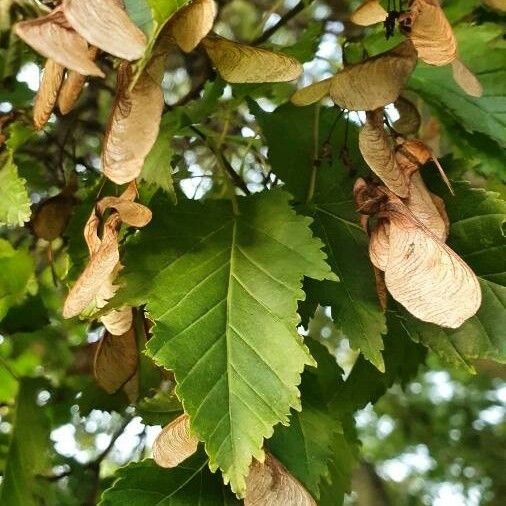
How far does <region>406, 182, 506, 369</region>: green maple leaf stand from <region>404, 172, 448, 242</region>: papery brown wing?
2.2 inches

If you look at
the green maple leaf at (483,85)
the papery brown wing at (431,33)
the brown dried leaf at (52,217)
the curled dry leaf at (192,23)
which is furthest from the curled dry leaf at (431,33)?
the brown dried leaf at (52,217)

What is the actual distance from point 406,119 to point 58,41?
275 mm

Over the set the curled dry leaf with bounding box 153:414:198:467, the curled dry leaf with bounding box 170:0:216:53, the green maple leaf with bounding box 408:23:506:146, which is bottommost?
the green maple leaf with bounding box 408:23:506:146

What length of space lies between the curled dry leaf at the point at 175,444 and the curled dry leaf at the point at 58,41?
211 mm

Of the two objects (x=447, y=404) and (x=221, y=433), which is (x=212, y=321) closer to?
(x=221, y=433)

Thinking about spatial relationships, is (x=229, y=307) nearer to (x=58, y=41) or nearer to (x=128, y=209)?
(x=128, y=209)

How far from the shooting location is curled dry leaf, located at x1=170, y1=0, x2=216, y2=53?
0.37 meters

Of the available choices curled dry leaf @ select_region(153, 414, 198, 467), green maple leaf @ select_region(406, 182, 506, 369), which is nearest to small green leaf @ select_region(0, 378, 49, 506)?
curled dry leaf @ select_region(153, 414, 198, 467)

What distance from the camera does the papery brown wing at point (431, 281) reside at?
43cm

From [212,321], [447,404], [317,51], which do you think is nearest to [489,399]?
[447,404]

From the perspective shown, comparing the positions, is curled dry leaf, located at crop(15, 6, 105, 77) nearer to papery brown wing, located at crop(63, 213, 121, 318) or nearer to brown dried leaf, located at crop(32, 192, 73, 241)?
papery brown wing, located at crop(63, 213, 121, 318)

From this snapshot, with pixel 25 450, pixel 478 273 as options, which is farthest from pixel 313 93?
pixel 25 450

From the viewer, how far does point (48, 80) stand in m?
0.45

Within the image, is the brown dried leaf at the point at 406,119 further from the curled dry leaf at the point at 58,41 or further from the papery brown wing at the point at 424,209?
the curled dry leaf at the point at 58,41
